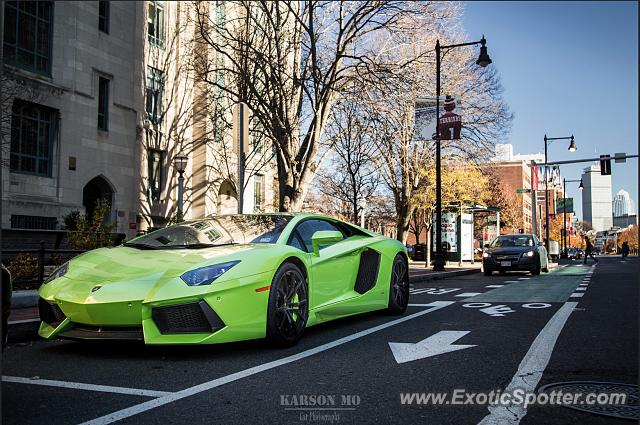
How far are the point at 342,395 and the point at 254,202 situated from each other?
33653 millimetres

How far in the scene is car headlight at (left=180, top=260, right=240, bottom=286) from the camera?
4.71 metres

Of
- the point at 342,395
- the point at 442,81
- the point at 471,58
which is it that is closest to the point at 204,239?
the point at 342,395

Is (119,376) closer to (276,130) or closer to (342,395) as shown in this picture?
(342,395)

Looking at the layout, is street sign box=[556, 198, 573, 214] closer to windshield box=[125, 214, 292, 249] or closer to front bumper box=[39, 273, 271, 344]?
windshield box=[125, 214, 292, 249]

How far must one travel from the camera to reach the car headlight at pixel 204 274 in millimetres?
4715

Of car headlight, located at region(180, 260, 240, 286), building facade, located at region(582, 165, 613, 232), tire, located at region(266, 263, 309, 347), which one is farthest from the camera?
building facade, located at region(582, 165, 613, 232)

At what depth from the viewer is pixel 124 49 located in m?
26.9

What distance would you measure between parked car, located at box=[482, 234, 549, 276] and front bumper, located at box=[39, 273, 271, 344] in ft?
56.2

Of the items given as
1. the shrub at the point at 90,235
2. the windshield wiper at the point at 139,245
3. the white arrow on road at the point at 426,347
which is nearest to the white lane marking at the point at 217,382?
the white arrow on road at the point at 426,347

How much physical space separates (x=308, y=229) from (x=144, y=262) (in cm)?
194

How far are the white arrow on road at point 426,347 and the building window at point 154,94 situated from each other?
25332 millimetres

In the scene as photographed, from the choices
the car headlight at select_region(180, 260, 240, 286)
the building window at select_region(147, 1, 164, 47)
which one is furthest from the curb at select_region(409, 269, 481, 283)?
the building window at select_region(147, 1, 164, 47)

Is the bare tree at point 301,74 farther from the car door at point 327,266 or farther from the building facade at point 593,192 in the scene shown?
the building facade at point 593,192

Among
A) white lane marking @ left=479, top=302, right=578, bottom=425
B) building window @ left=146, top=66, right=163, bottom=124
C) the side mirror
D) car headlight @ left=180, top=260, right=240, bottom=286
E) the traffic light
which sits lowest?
white lane marking @ left=479, top=302, right=578, bottom=425
